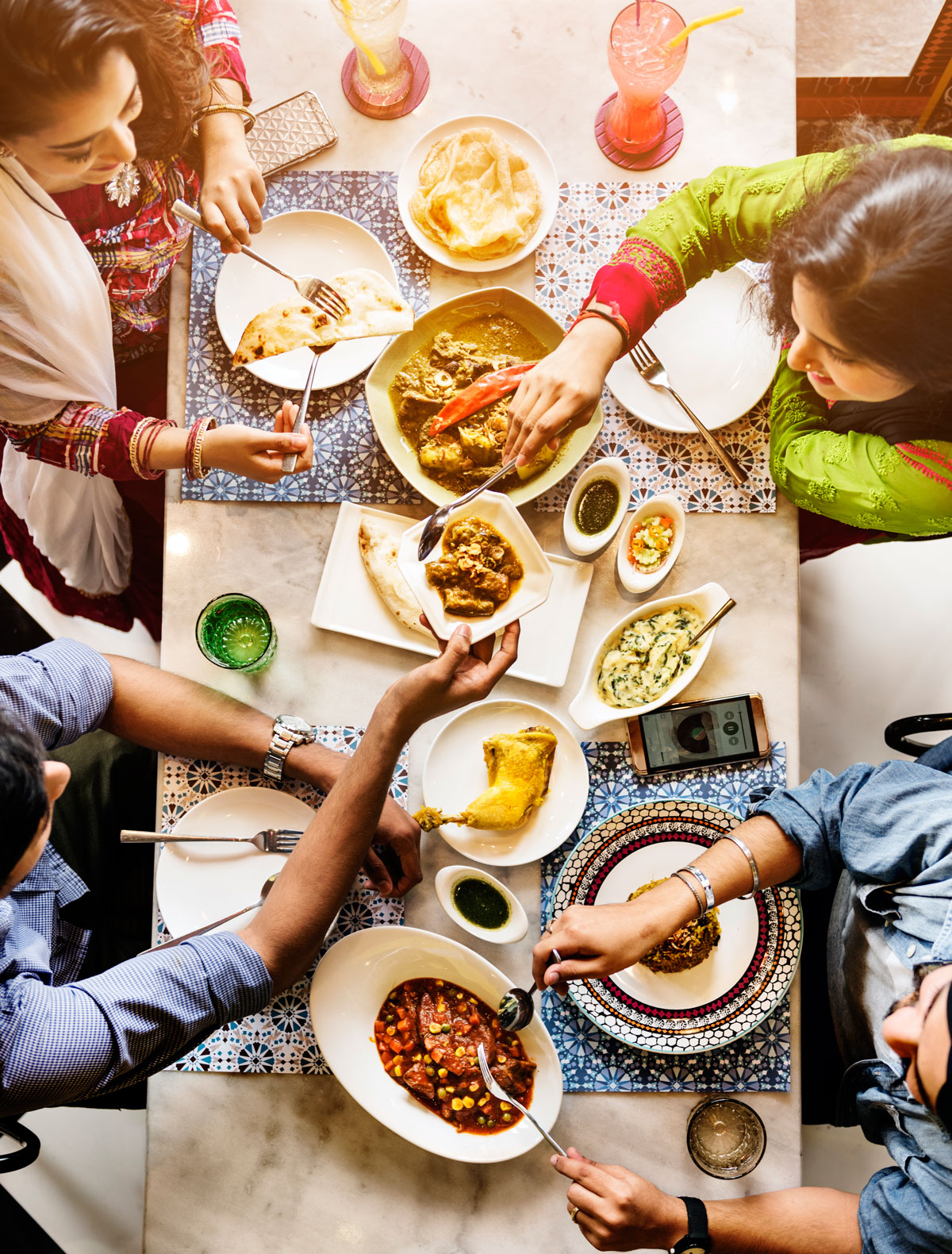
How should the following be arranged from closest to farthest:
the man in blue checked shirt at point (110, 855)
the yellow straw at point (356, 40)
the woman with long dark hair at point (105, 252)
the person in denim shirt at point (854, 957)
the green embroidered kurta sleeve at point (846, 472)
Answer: the woman with long dark hair at point (105, 252)
the man in blue checked shirt at point (110, 855)
the person in denim shirt at point (854, 957)
the green embroidered kurta sleeve at point (846, 472)
the yellow straw at point (356, 40)

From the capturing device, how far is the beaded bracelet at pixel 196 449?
1.92m

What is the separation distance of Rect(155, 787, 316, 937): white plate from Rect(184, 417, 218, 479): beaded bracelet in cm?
74

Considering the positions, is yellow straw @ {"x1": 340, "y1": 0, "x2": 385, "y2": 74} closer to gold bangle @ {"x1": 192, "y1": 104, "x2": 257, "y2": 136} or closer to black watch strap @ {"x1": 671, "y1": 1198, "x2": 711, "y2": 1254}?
gold bangle @ {"x1": 192, "y1": 104, "x2": 257, "y2": 136}

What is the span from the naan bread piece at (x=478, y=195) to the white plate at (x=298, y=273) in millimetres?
167

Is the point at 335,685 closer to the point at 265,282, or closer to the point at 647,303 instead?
the point at 265,282

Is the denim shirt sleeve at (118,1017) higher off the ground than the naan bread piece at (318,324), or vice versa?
the naan bread piece at (318,324)

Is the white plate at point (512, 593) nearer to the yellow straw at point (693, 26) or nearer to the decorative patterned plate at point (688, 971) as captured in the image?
the decorative patterned plate at point (688, 971)

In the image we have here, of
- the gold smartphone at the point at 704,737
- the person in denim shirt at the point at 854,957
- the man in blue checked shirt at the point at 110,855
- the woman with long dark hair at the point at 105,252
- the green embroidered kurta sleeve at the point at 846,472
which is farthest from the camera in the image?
the gold smartphone at the point at 704,737

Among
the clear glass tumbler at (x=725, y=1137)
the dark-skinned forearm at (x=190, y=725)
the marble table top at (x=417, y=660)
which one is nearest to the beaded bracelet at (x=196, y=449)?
the marble table top at (x=417, y=660)

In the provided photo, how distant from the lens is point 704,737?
79.0 inches

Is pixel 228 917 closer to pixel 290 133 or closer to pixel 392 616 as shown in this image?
pixel 392 616

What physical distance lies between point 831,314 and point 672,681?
2.77 feet

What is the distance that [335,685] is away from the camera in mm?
2070

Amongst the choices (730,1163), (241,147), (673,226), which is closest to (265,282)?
(241,147)
